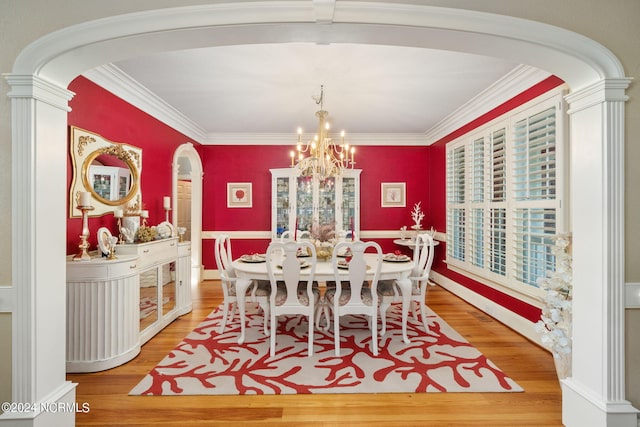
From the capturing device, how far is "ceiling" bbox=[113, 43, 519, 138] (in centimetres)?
290

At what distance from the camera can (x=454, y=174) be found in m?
5.05

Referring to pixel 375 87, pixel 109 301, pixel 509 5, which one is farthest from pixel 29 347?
pixel 375 87

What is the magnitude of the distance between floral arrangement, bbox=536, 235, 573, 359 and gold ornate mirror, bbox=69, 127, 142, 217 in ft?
12.5

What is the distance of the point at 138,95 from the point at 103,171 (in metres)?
1.06

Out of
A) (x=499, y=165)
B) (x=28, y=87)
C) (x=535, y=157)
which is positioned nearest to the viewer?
(x=28, y=87)

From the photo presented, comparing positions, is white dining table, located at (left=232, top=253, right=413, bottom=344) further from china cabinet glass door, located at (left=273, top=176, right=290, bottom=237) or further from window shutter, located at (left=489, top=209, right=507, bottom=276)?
china cabinet glass door, located at (left=273, top=176, right=290, bottom=237)

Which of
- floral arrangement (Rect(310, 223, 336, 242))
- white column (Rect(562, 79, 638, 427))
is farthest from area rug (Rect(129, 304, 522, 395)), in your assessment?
floral arrangement (Rect(310, 223, 336, 242))

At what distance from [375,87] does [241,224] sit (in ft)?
11.6

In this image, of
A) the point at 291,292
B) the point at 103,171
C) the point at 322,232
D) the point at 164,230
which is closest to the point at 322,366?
the point at 291,292

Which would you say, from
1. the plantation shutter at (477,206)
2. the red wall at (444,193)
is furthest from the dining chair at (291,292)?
the plantation shutter at (477,206)

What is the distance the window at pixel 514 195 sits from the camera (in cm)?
295

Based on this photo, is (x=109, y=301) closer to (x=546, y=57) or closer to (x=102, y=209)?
(x=102, y=209)

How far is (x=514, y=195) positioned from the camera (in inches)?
136

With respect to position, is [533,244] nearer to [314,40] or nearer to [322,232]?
[322,232]
